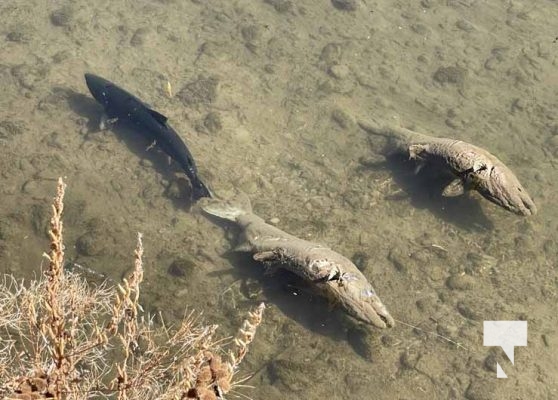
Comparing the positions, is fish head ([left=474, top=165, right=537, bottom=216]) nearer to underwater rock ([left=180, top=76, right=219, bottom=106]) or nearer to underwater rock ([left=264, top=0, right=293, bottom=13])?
underwater rock ([left=180, top=76, right=219, bottom=106])

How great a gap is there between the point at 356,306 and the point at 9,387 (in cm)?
351

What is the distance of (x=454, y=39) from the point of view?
10.2m

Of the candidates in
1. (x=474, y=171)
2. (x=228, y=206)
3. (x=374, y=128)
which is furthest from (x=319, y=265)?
(x=374, y=128)

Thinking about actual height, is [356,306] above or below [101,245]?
above

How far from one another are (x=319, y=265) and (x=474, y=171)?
2.42m

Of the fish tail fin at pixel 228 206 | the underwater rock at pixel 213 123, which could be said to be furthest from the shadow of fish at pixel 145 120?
the underwater rock at pixel 213 123

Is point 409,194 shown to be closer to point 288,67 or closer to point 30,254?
point 288,67

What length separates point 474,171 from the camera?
293 inches

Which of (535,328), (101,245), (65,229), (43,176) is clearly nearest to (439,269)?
(535,328)

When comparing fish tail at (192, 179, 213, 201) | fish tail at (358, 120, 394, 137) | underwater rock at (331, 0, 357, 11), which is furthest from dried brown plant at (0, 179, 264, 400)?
underwater rock at (331, 0, 357, 11)

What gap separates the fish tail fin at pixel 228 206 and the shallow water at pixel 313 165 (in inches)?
6.0

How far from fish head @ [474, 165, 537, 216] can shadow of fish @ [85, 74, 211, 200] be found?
136 inches

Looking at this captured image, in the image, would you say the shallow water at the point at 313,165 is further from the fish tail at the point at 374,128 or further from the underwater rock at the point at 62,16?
the fish tail at the point at 374,128

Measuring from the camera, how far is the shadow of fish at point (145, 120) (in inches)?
308
